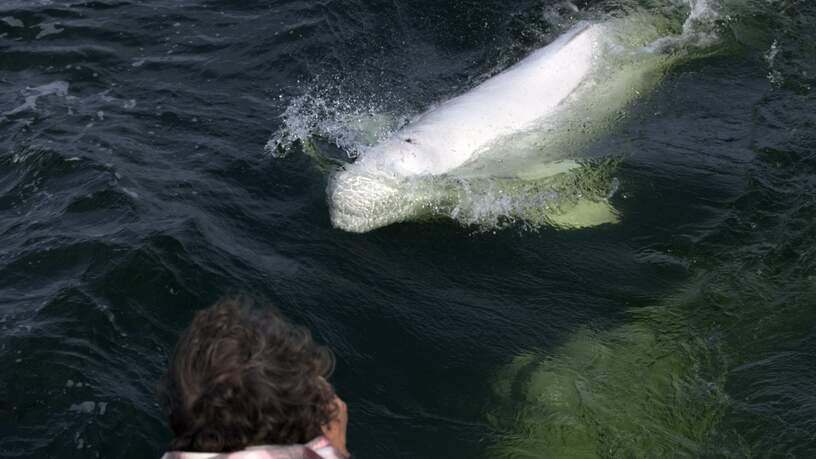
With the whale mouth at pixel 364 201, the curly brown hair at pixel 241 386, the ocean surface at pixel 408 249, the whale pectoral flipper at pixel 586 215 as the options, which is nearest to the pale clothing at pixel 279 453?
the curly brown hair at pixel 241 386

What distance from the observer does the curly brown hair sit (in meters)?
2.63

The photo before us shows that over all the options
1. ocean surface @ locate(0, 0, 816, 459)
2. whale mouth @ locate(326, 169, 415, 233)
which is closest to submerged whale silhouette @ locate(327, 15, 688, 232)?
whale mouth @ locate(326, 169, 415, 233)

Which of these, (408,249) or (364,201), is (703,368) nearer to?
(408,249)

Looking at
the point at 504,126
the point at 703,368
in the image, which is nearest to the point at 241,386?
the point at 703,368

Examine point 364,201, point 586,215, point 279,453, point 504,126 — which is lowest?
point 364,201

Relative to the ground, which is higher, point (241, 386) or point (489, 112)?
point (241, 386)

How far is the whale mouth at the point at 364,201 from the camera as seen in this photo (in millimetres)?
7484

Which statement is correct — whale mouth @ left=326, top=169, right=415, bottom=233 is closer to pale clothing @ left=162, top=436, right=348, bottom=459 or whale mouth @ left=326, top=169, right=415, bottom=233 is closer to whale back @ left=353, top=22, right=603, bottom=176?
whale back @ left=353, top=22, right=603, bottom=176

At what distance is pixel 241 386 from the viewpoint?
262 cm

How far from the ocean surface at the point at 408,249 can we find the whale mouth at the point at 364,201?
13 centimetres

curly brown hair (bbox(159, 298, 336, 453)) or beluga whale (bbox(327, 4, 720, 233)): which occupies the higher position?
curly brown hair (bbox(159, 298, 336, 453))

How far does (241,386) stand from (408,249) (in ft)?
16.1

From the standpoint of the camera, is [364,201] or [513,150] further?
[513,150]

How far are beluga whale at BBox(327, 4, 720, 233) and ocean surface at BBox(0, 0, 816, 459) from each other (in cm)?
17
